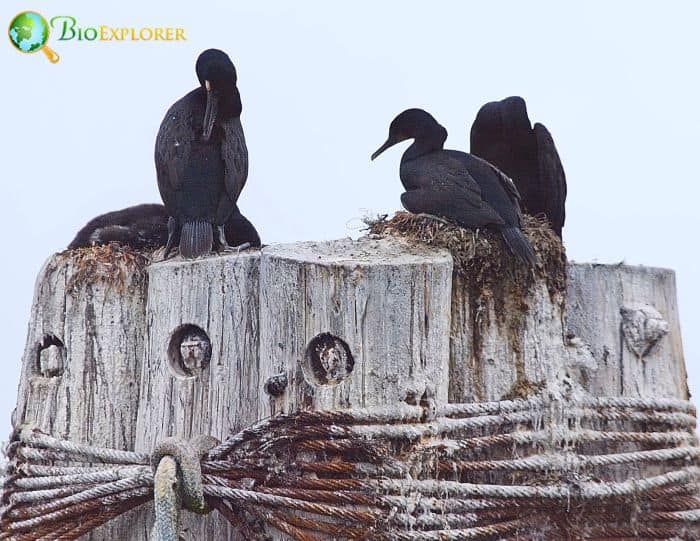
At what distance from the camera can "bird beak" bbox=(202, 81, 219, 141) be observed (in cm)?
486

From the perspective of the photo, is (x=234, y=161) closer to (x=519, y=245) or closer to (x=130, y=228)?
(x=130, y=228)

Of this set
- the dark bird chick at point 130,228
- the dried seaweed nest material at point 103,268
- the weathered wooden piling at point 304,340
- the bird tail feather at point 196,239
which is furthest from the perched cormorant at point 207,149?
the weathered wooden piling at point 304,340

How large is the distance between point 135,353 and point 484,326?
1174 mm

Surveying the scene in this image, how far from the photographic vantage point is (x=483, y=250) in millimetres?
3572

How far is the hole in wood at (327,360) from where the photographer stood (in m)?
3.07

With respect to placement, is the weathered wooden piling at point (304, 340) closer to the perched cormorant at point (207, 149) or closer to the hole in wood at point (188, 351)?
the hole in wood at point (188, 351)

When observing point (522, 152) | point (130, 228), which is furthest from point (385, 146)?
point (130, 228)

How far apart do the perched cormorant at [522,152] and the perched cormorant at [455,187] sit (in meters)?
0.63

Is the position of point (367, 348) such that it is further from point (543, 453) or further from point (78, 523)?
point (78, 523)

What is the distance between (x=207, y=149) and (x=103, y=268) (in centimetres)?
142

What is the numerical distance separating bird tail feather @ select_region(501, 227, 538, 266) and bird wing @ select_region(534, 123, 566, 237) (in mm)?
1451

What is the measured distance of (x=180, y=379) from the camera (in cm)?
332

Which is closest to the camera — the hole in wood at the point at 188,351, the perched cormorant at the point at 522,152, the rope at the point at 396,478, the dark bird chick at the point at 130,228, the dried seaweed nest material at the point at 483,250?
the rope at the point at 396,478

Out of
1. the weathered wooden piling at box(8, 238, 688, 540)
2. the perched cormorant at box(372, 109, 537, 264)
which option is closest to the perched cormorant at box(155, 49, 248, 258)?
the perched cormorant at box(372, 109, 537, 264)
